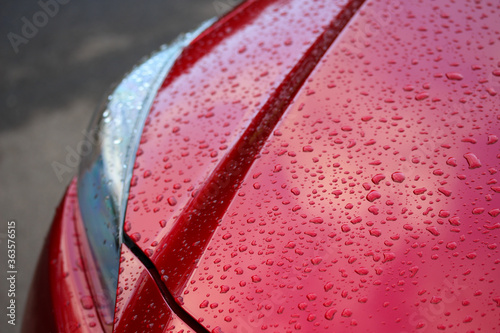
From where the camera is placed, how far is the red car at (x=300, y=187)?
3.35 ft

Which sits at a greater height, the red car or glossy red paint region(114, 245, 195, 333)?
the red car

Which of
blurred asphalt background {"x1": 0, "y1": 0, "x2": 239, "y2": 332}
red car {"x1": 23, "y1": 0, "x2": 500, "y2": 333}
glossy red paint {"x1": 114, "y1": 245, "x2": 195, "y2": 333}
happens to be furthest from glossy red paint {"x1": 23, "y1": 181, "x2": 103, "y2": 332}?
blurred asphalt background {"x1": 0, "y1": 0, "x2": 239, "y2": 332}

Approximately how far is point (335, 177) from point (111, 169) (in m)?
0.70

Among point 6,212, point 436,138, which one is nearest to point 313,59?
point 436,138

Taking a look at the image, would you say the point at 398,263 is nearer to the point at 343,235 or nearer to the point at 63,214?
the point at 343,235

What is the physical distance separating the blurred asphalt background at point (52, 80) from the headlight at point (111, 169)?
1309mm

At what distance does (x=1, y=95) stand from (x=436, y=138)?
11.7ft

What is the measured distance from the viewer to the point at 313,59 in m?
1.53

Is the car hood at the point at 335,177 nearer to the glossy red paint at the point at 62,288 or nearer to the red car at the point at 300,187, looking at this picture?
the red car at the point at 300,187

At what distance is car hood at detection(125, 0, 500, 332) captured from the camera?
1011 mm

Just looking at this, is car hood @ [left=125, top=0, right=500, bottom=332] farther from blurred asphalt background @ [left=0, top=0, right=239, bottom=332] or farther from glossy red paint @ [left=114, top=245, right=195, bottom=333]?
blurred asphalt background @ [left=0, top=0, right=239, bottom=332]

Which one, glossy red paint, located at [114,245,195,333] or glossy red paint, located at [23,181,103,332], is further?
glossy red paint, located at [23,181,103,332]

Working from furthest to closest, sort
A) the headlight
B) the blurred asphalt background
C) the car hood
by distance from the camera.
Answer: the blurred asphalt background
the headlight
the car hood

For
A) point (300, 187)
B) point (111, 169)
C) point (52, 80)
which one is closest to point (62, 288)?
point (111, 169)
